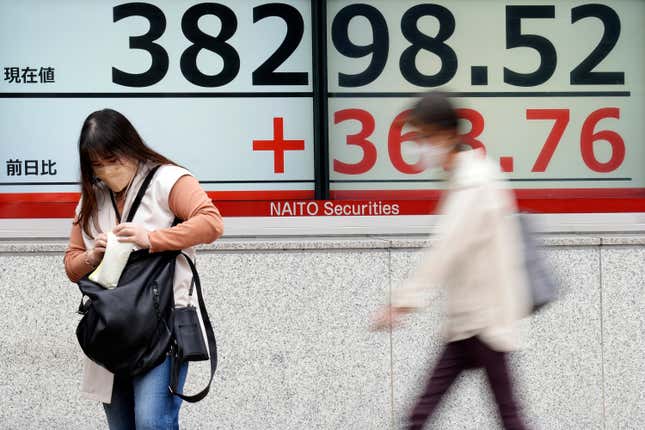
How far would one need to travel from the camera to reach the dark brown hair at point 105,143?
3.29 metres

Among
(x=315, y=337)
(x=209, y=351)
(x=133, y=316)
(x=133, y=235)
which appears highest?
(x=133, y=235)

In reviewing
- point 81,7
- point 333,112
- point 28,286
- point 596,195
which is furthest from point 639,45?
point 28,286

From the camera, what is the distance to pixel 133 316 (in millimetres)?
3201

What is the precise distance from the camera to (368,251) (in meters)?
6.00

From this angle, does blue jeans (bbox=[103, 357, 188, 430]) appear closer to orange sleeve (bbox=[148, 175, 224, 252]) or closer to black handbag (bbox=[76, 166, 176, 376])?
black handbag (bbox=[76, 166, 176, 376])

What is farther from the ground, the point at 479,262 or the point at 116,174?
the point at 116,174

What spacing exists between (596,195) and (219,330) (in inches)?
98.0

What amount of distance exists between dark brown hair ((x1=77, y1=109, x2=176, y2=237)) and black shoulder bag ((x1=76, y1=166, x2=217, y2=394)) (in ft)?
1.06

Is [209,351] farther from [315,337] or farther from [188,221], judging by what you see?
[315,337]

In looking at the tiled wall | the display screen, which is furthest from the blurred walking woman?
the display screen

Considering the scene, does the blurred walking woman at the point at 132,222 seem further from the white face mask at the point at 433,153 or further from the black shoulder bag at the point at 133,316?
the white face mask at the point at 433,153

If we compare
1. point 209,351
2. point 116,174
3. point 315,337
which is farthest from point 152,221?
point 315,337

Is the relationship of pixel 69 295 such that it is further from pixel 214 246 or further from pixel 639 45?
pixel 639 45

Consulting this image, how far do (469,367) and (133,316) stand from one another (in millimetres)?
1150
